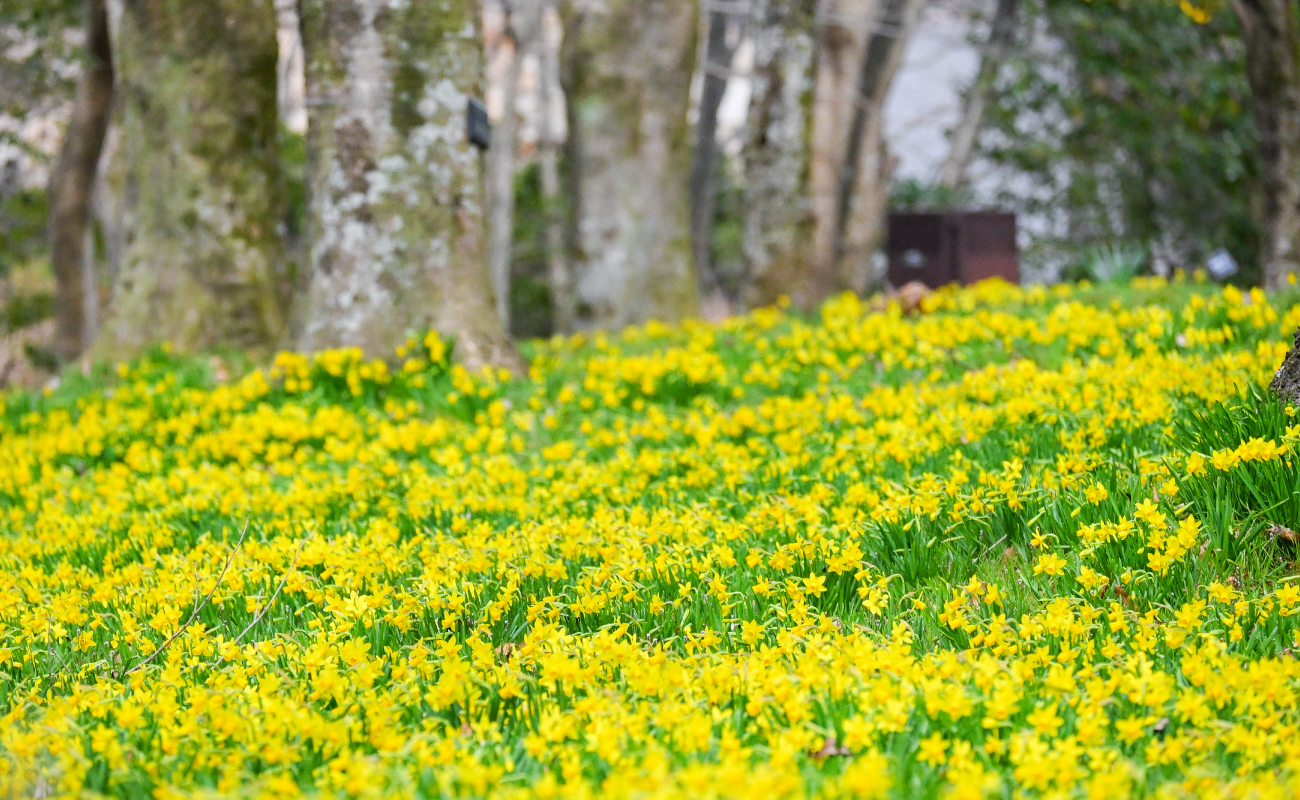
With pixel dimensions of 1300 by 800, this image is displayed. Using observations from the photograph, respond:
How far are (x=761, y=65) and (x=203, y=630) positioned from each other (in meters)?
9.37

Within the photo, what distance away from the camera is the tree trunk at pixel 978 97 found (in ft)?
58.3

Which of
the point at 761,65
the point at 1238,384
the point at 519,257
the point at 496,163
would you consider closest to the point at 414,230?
the point at 1238,384

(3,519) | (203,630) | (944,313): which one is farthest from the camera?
(944,313)

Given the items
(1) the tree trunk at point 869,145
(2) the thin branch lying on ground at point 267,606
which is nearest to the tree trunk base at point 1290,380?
(2) the thin branch lying on ground at point 267,606

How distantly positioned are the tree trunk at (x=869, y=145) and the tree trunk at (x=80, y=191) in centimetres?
822

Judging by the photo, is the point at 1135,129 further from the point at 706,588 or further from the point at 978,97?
the point at 706,588

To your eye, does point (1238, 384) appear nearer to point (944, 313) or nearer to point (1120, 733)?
point (1120, 733)

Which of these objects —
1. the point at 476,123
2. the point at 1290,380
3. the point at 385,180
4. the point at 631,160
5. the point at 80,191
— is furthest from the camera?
the point at 80,191

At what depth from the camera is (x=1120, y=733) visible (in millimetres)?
1996

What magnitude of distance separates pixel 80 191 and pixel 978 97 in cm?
1329

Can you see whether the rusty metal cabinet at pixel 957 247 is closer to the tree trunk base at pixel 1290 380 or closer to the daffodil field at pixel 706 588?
the daffodil field at pixel 706 588

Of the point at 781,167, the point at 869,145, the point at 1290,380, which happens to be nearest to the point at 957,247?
the point at 869,145

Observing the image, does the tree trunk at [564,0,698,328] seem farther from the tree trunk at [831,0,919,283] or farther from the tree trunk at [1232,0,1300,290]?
the tree trunk at [1232,0,1300,290]

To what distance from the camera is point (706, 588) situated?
3.03m
